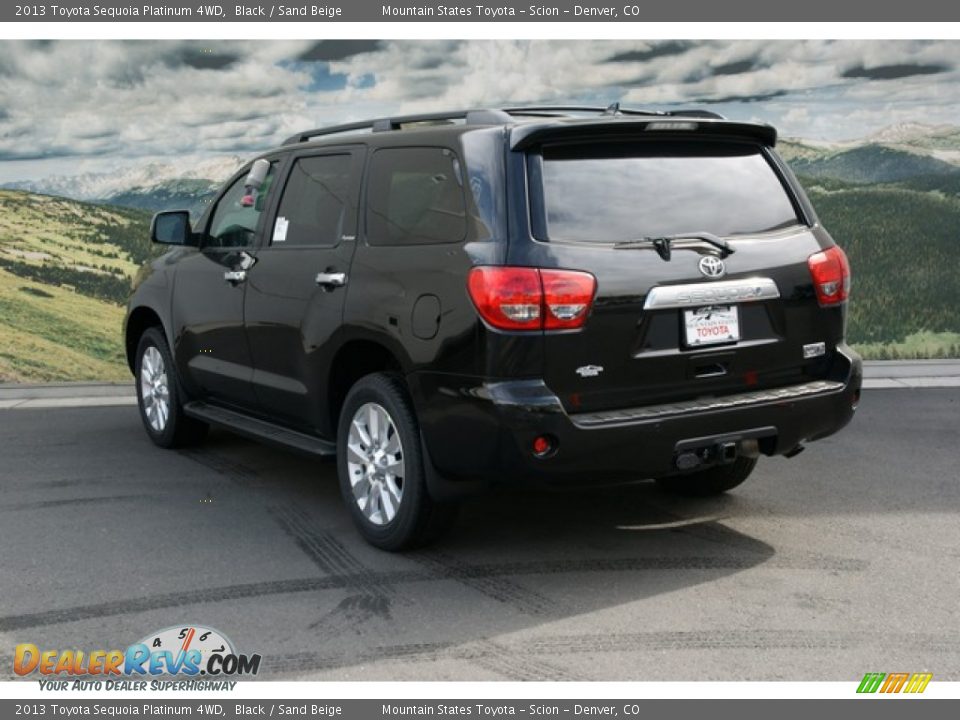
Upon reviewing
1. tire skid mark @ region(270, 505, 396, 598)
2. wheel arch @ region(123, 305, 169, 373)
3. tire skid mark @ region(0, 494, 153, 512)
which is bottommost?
tire skid mark @ region(0, 494, 153, 512)

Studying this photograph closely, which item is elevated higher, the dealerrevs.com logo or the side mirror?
the side mirror

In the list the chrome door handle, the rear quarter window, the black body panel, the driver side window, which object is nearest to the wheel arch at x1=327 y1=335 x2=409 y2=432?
the black body panel

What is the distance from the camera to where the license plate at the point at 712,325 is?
16.0 feet

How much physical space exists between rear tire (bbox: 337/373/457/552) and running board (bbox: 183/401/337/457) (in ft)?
0.83

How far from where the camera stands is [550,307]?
4.62 meters

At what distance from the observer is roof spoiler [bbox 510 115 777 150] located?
190 inches

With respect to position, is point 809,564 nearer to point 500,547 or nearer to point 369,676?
point 500,547

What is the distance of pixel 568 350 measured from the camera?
4.65 meters

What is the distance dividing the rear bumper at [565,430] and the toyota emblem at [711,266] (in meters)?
0.52

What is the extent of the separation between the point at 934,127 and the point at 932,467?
19.2 ft

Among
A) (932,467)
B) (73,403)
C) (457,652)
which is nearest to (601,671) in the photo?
(457,652)

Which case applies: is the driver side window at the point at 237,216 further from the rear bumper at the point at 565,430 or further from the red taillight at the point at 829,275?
the red taillight at the point at 829,275

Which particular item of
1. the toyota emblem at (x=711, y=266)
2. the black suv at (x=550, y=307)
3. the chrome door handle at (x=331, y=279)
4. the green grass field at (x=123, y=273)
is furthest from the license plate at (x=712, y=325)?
the green grass field at (x=123, y=273)

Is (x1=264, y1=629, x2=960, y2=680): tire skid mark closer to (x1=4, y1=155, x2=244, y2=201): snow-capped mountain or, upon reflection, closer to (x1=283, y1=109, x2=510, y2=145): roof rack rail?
(x1=283, y1=109, x2=510, y2=145): roof rack rail
